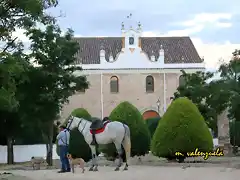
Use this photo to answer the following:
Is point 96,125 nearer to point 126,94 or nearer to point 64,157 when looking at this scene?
point 64,157

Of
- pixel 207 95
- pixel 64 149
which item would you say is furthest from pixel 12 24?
pixel 207 95

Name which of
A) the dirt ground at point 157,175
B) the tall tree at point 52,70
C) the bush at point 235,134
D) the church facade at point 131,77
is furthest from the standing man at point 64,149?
the church facade at point 131,77

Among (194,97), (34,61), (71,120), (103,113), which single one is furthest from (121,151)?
(103,113)

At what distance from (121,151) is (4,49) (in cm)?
730

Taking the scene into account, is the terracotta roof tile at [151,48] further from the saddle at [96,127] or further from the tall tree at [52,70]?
the saddle at [96,127]

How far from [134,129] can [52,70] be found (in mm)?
7941

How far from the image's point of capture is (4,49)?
1434 cm

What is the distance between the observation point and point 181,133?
22.1 metres

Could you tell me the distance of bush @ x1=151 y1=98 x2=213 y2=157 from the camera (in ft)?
72.2

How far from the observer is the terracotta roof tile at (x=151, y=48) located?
6269 centimetres

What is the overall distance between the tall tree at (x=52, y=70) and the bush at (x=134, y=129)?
6.44m

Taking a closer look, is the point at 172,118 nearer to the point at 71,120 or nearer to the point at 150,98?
the point at 71,120

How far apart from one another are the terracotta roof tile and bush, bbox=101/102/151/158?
36423mm

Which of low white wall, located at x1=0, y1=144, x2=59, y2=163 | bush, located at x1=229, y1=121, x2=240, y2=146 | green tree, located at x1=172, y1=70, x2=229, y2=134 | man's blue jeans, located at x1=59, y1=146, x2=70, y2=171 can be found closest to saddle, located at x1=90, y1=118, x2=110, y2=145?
man's blue jeans, located at x1=59, y1=146, x2=70, y2=171
